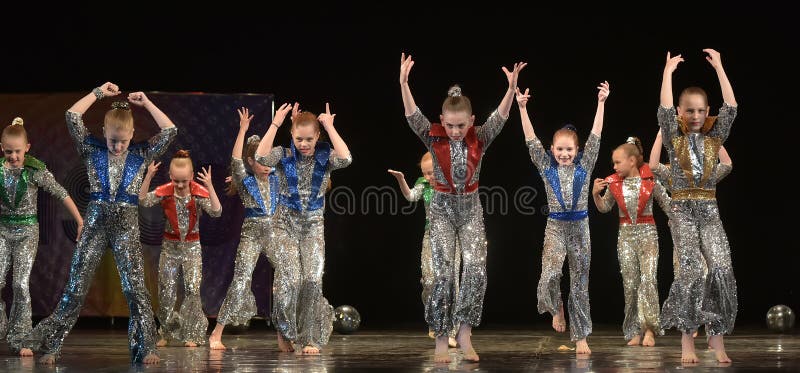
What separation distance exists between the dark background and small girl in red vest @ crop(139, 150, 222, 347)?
5.35 feet

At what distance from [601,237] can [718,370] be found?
412cm

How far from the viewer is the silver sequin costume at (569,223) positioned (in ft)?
18.9

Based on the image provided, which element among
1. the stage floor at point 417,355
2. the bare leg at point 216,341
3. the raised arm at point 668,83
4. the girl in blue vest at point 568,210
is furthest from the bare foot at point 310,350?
the raised arm at point 668,83

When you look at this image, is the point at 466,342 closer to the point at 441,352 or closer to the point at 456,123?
the point at 441,352

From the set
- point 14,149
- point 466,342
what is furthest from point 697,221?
point 14,149

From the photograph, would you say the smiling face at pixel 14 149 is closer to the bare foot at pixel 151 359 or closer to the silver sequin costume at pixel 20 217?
the silver sequin costume at pixel 20 217

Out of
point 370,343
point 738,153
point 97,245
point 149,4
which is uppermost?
point 149,4

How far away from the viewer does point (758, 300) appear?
850 cm

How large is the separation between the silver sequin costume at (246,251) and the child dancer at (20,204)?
109cm

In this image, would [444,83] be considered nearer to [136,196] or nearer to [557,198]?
[557,198]

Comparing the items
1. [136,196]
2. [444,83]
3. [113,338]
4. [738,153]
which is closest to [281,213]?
[136,196]

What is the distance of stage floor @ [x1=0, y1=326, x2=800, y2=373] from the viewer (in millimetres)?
4841

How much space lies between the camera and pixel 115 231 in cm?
514

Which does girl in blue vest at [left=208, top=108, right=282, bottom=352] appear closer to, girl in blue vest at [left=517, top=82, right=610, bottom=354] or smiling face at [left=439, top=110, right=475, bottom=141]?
smiling face at [left=439, top=110, right=475, bottom=141]
